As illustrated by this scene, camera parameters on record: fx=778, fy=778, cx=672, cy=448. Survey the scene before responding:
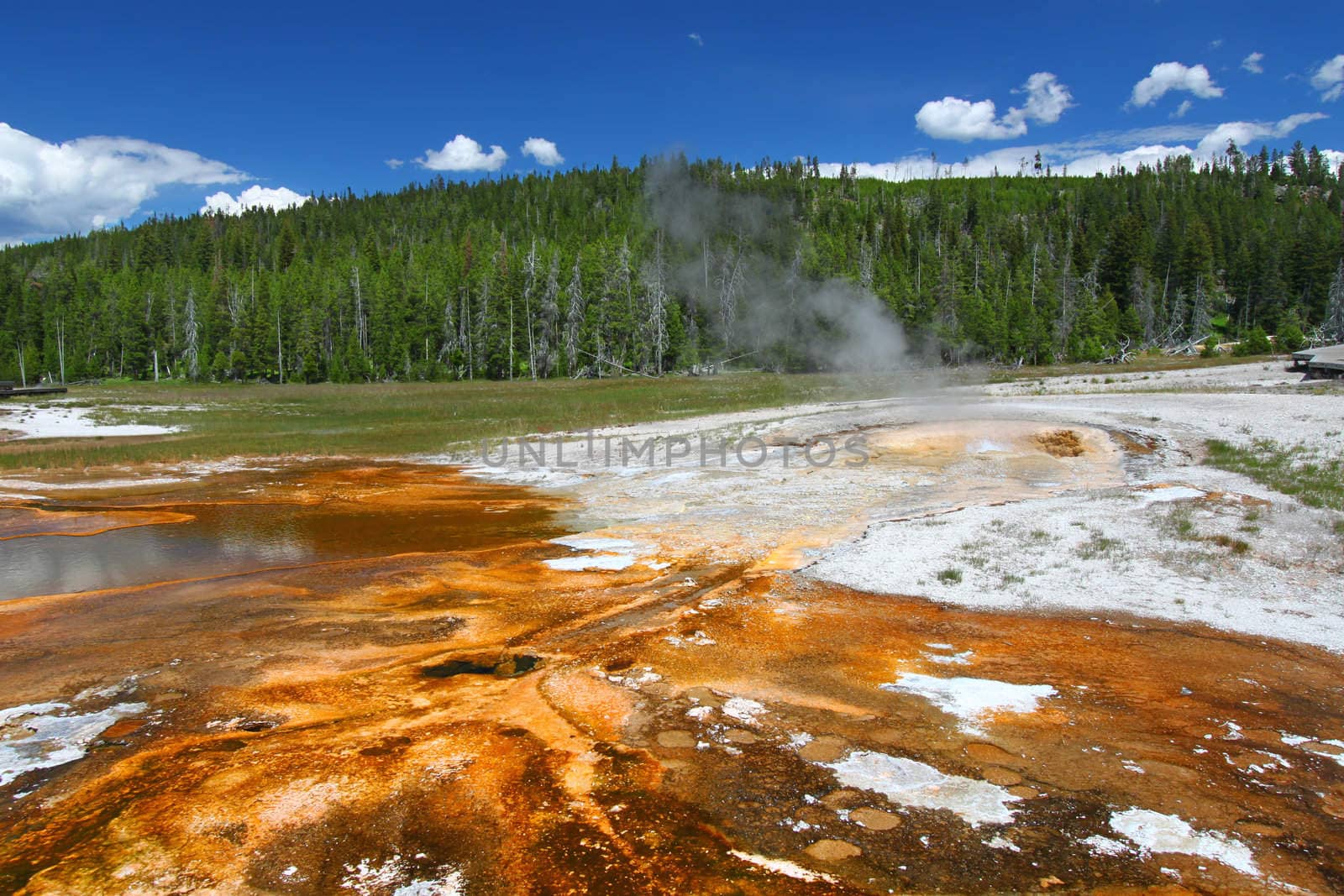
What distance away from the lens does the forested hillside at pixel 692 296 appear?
60344 millimetres

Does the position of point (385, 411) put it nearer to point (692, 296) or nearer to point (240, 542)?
point (240, 542)

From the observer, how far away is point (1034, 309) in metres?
61.1

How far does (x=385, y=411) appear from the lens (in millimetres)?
36000

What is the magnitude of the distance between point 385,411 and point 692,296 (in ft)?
124

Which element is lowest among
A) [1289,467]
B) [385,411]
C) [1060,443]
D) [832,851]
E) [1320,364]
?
[832,851]

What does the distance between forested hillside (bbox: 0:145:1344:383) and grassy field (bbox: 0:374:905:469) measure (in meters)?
9.78

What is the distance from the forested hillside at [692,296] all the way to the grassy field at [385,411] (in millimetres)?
9776

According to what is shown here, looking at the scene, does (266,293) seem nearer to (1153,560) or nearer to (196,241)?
(196,241)

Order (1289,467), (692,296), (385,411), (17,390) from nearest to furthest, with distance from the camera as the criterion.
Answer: (1289,467)
(385,411)
(17,390)
(692,296)

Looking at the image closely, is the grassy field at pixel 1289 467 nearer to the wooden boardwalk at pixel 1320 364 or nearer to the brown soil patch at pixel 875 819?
the brown soil patch at pixel 875 819

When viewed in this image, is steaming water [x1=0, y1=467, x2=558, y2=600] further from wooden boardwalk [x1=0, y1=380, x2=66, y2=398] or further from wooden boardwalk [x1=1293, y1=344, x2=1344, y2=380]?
wooden boardwalk [x1=0, y1=380, x2=66, y2=398]

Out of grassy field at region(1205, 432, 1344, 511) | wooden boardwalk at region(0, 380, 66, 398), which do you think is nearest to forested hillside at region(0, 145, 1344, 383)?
wooden boardwalk at region(0, 380, 66, 398)

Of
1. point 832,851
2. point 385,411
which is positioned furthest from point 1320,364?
point 385,411

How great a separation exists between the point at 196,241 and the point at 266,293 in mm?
38409
